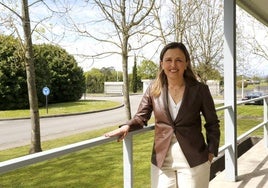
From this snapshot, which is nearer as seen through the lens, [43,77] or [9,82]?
[9,82]

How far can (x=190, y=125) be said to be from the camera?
6.72ft

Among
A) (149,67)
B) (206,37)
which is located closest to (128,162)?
(206,37)

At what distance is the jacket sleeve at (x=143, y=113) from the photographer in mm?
2195

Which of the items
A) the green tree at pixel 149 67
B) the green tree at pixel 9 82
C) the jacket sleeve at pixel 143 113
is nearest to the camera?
the jacket sleeve at pixel 143 113

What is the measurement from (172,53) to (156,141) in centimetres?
52

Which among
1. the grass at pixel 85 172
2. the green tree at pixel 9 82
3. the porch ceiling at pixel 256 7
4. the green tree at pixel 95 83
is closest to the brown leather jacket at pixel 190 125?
the porch ceiling at pixel 256 7

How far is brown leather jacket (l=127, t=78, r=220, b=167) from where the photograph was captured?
2037 millimetres

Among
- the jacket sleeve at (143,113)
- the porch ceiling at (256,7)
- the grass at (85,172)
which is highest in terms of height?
the porch ceiling at (256,7)

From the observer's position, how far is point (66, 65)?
29844mm

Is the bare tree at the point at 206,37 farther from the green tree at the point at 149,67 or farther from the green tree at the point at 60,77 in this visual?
the green tree at the point at 60,77

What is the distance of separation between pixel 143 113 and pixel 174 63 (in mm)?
366

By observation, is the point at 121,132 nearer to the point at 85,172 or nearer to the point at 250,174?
the point at 250,174

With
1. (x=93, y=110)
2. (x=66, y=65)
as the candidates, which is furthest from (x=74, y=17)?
(x=66, y=65)

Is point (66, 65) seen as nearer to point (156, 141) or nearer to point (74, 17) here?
point (74, 17)
